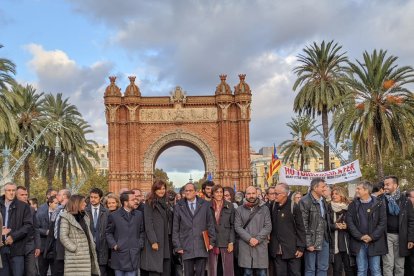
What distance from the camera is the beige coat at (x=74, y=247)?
9.47 metres

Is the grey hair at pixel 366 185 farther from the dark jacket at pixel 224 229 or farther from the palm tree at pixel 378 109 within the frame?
the palm tree at pixel 378 109

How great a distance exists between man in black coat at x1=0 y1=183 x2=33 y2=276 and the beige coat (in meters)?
1.31

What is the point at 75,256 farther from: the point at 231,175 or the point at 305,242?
the point at 231,175

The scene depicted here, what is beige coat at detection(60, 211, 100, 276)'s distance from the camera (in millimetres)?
9469

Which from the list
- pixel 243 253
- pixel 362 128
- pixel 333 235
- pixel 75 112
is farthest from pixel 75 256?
pixel 75 112

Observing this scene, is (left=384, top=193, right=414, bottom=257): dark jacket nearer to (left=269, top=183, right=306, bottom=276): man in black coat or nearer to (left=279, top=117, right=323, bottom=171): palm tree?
(left=269, top=183, right=306, bottom=276): man in black coat

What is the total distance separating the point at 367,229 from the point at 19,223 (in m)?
6.61

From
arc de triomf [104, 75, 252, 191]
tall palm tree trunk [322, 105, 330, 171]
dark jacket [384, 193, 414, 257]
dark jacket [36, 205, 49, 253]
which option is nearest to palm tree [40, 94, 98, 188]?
arc de triomf [104, 75, 252, 191]

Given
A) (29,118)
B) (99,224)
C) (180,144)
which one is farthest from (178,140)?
(99,224)

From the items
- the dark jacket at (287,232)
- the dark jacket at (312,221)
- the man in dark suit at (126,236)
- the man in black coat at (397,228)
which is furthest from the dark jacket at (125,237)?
the man in black coat at (397,228)

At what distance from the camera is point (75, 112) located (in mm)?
41000

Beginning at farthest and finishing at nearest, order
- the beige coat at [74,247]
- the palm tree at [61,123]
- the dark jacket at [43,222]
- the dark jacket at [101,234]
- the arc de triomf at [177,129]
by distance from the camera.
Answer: the arc de triomf at [177,129]
the palm tree at [61,123]
the dark jacket at [43,222]
the dark jacket at [101,234]
the beige coat at [74,247]

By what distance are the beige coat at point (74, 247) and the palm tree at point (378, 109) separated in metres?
20.0

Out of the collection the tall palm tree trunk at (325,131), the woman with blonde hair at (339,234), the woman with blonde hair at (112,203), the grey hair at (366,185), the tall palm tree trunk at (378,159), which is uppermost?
the tall palm tree trunk at (325,131)
